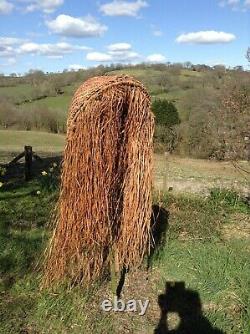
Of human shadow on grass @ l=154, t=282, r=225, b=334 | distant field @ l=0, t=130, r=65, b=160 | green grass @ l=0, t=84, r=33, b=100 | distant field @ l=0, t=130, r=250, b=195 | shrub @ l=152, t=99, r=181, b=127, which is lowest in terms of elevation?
distant field @ l=0, t=130, r=65, b=160

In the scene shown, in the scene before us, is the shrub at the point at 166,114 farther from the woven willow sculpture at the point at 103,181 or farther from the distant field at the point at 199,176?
the woven willow sculpture at the point at 103,181

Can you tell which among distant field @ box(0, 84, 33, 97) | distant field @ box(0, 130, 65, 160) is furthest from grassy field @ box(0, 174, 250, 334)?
distant field @ box(0, 84, 33, 97)

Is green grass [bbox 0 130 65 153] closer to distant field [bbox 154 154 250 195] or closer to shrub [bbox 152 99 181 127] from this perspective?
shrub [bbox 152 99 181 127]

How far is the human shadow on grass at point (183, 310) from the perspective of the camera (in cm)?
416

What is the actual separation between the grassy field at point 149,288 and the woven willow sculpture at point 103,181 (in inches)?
13.7

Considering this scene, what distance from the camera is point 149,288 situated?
496 cm

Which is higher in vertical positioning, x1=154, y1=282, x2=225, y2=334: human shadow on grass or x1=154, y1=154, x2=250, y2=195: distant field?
x1=154, y1=282, x2=225, y2=334: human shadow on grass

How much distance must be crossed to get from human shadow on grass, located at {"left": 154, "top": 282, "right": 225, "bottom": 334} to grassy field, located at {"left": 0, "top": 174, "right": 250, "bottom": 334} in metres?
0.01

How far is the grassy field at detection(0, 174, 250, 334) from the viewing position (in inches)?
165

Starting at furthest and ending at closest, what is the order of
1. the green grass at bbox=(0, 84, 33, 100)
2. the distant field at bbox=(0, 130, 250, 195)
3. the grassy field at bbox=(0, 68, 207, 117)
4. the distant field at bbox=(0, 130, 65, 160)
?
the green grass at bbox=(0, 84, 33, 100) < the grassy field at bbox=(0, 68, 207, 117) < the distant field at bbox=(0, 130, 65, 160) < the distant field at bbox=(0, 130, 250, 195)

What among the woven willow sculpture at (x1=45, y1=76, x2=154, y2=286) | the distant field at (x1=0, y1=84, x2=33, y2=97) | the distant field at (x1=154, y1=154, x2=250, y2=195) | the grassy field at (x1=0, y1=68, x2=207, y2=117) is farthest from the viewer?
the distant field at (x1=0, y1=84, x2=33, y2=97)

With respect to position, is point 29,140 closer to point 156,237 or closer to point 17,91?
point 17,91

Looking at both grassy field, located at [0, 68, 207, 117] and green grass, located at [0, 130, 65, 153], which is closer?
green grass, located at [0, 130, 65, 153]

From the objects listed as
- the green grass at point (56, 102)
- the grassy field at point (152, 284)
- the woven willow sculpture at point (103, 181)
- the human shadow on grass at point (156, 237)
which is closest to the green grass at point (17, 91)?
the green grass at point (56, 102)
